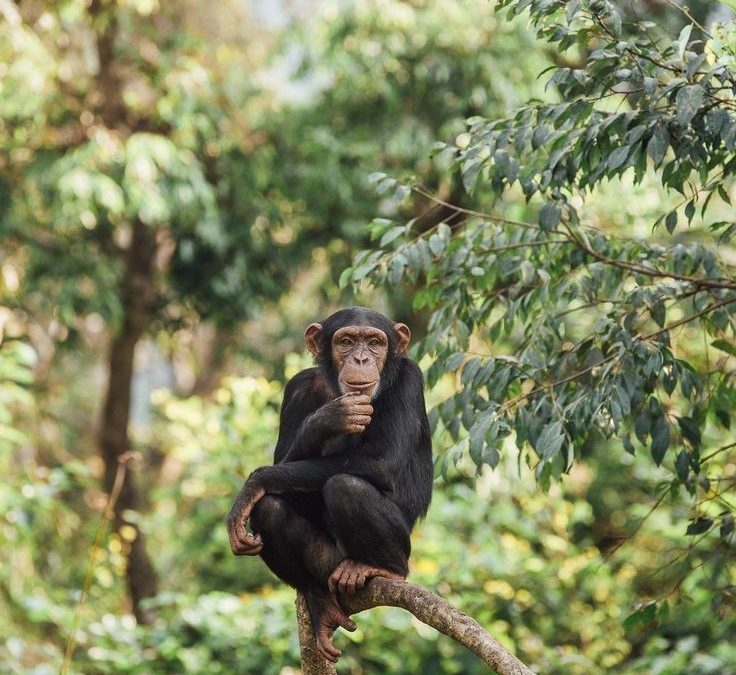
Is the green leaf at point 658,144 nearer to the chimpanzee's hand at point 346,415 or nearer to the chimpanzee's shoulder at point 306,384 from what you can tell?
the chimpanzee's hand at point 346,415

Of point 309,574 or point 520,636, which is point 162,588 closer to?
point 520,636

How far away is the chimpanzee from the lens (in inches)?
144

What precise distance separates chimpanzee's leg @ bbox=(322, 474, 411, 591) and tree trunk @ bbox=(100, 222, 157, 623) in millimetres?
6184

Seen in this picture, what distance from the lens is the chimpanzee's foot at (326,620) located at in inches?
146

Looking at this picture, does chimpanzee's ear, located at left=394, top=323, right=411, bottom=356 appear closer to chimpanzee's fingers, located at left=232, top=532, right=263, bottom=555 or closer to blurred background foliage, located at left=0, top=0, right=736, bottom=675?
chimpanzee's fingers, located at left=232, top=532, right=263, bottom=555

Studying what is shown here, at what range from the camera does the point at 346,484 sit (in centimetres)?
365

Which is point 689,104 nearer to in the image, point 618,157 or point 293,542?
point 618,157

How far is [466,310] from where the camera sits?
4.22 meters

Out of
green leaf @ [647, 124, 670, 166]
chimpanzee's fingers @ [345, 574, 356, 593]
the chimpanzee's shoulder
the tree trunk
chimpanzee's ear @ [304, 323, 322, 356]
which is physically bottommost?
chimpanzee's fingers @ [345, 574, 356, 593]

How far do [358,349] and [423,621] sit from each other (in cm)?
110

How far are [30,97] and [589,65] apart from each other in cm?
620

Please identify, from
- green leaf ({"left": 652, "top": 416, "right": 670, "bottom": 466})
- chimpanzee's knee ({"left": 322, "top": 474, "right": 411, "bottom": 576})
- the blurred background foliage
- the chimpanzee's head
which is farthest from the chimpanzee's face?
the blurred background foliage

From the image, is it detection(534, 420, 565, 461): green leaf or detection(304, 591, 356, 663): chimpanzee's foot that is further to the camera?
detection(304, 591, 356, 663): chimpanzee's foot

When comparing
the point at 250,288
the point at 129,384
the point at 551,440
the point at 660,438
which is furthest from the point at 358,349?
the point at 129,384
